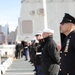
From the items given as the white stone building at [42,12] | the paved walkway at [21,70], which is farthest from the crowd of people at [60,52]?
the white stone building at [42,12]

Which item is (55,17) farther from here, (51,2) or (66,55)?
(66,55)

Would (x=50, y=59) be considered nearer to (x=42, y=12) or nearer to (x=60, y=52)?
(x=60, y=52)

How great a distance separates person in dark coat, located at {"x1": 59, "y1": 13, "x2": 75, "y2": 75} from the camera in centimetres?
609

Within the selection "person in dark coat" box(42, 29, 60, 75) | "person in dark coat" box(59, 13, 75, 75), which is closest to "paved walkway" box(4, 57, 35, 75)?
"person in dark coat" box(42, 29, 60, 75)

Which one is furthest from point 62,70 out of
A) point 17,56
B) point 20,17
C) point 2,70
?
point 20,17

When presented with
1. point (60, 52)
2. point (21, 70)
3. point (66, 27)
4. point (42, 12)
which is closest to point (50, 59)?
point (60, 52)

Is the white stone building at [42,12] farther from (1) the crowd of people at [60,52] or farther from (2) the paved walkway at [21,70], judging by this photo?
(1) the crowd of people at [60,52]

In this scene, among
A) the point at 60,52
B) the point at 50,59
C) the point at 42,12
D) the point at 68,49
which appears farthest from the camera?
the point at 42,12

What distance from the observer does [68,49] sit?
6109 millimetres

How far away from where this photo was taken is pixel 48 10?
36.7m

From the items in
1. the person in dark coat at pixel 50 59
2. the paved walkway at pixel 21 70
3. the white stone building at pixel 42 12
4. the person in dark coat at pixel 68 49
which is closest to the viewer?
the person in dark coat at pixel 68 49

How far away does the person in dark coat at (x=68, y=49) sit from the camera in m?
6.09

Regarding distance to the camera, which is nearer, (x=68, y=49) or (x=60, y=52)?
(x=68, y=49)

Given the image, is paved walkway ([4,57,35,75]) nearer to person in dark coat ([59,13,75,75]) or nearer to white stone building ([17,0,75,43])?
Result: person in dark coat ([59,13,75,75])
